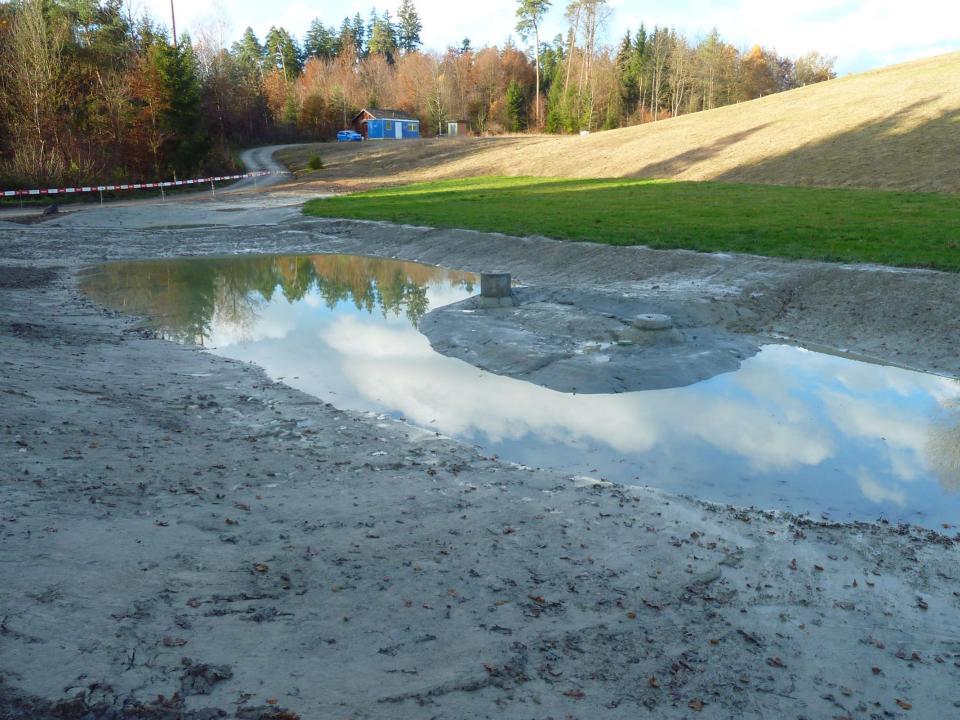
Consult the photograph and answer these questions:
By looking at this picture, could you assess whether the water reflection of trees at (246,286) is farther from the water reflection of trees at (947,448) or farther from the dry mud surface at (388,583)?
the water reflection of trees at (947,448)

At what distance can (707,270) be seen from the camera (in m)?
17.1

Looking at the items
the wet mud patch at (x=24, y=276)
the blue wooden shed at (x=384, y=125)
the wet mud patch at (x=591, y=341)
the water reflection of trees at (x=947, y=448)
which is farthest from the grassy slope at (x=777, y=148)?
the wet mud patch at (x=24, y=276)

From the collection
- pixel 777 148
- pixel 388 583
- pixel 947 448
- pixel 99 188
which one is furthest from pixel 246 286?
pixel 777 148

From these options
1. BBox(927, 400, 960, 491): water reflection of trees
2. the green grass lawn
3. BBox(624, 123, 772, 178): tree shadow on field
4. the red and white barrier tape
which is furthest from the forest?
BBox(927, 400, 960, 491): water reflection of trees

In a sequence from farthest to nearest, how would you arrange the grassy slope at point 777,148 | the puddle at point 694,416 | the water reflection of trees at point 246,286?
1. the grassy slope at point 777,148
2. the water reflection of trees at point 246,286
3. the puddle at point 694,416

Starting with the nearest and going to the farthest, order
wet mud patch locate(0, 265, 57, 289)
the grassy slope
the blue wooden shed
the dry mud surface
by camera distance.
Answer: the dry mud surface < wet mud patch locate(0, 265, 57, 289) < the grassy slope < the blue wooden shed

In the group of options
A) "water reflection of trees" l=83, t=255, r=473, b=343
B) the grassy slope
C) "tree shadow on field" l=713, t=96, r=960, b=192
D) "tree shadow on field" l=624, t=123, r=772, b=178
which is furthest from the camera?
"tree shadow on field" l=624, t=123, r=772, b=178

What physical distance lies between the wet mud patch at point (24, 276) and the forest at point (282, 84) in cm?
2045

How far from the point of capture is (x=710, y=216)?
2384cm

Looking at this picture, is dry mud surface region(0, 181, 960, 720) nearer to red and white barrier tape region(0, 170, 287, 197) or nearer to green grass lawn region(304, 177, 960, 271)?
green grass lawn region(304, 177, 960, 271)

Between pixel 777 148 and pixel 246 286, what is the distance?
1244 inches

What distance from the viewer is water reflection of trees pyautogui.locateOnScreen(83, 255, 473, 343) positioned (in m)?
17.3

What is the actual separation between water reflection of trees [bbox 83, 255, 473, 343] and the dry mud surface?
22.6 feet

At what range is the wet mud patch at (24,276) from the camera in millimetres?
18422
